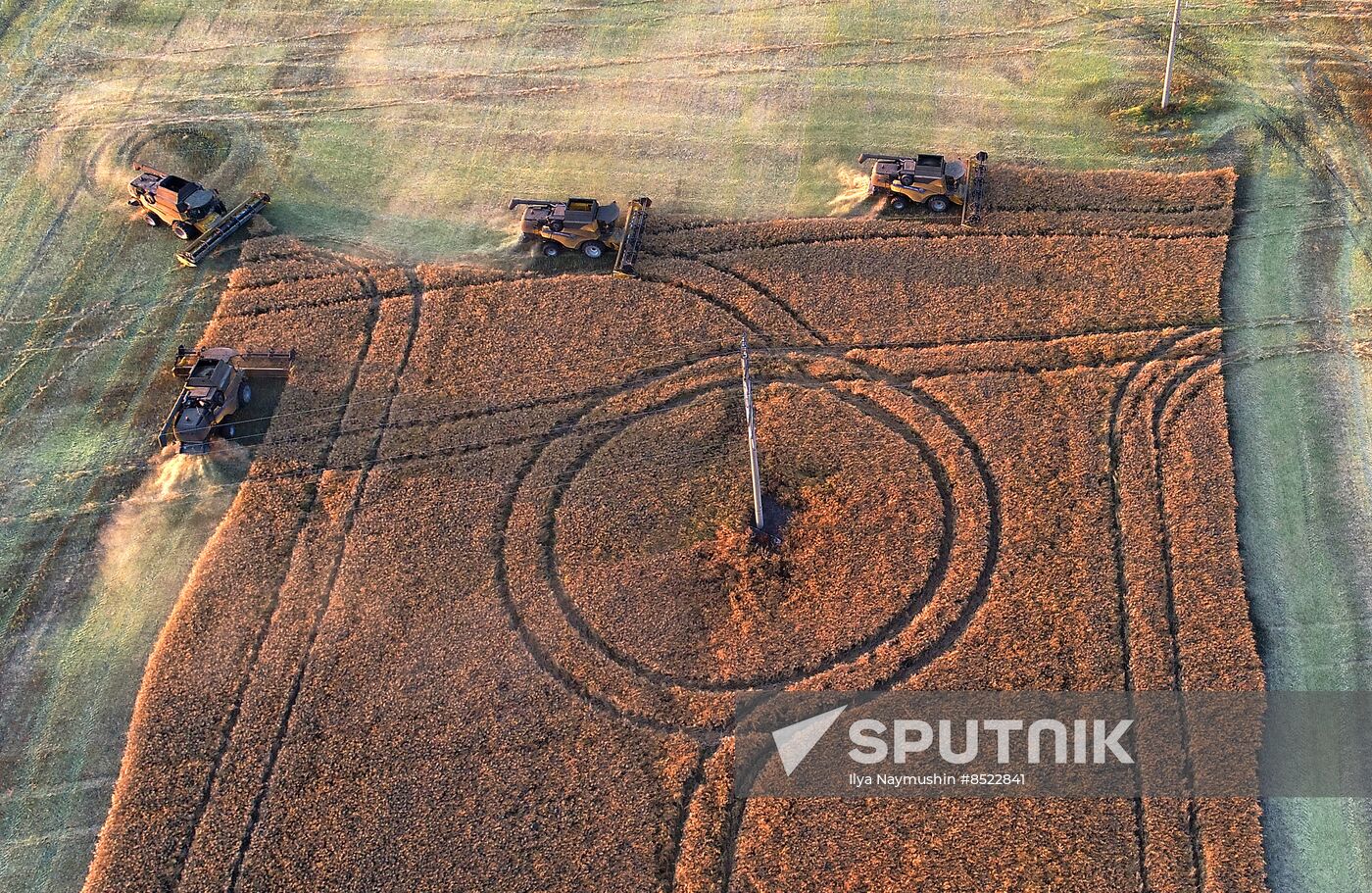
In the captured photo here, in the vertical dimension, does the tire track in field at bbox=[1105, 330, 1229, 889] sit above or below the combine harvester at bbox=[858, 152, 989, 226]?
below

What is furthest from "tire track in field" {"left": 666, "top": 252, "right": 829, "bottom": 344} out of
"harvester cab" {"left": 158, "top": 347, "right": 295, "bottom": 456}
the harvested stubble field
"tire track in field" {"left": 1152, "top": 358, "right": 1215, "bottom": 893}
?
"harvester cab" {"left": 158, "top": 347, "right": 295, "bottom": 456}

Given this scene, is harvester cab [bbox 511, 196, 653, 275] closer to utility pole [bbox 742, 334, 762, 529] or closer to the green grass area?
the green grass area

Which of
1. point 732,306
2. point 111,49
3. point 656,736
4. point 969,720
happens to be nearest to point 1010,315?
point 732,306

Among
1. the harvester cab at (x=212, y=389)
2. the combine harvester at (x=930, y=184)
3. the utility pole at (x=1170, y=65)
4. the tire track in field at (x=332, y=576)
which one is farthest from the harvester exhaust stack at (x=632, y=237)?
the utility pole at (x=1170, y=65)

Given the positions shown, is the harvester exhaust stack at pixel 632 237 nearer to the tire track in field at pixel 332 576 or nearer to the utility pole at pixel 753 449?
the tire track in field at pixel 332 576

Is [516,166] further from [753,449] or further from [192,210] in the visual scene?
[753,449]
